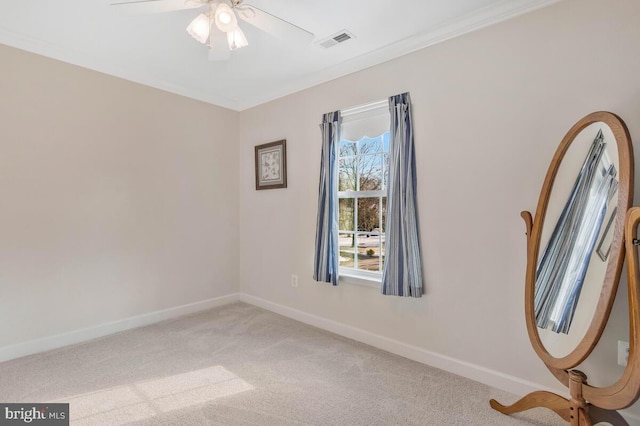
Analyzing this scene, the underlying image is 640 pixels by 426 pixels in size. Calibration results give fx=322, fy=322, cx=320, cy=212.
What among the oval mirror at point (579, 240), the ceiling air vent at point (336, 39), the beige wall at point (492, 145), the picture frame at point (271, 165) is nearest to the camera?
the oval mirror at point (579, 240)

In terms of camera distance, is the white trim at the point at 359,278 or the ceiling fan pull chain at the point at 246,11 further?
the white trim at the point at 359,278

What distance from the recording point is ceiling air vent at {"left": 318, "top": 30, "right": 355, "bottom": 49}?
2.40 meters

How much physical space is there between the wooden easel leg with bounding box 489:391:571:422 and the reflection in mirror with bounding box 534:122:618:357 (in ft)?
0.74

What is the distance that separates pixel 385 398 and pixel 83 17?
320cm

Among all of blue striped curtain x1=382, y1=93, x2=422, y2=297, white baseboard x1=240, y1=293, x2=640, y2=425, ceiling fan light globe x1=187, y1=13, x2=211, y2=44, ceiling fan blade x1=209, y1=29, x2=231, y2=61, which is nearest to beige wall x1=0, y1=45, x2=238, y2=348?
white baseboard x1=240, y1=293, x2=640, y2=425

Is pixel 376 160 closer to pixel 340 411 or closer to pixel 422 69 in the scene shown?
pixel 422 69

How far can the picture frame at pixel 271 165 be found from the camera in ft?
11.4

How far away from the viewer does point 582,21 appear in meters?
1.81

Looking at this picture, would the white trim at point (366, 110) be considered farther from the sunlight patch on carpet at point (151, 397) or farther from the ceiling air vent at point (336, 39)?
the sunlight patch on carpet at point (151, 397)

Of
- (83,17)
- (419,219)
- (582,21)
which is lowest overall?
(419,219)

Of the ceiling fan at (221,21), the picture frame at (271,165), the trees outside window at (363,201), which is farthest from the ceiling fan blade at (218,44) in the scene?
the picture frame at (271,165)

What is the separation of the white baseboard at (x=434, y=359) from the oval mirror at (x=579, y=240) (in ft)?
1.55

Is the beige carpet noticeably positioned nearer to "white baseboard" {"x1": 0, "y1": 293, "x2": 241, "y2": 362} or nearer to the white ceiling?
"white baseboard" {"x1": 0, "y1": 293, "x2": 241, "y2": 362}

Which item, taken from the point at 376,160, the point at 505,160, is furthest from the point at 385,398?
the point at 376,160
